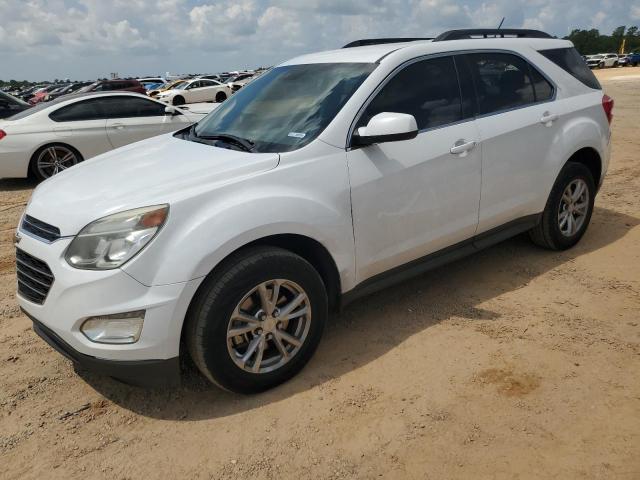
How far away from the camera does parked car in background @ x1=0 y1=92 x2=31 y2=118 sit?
983 cm

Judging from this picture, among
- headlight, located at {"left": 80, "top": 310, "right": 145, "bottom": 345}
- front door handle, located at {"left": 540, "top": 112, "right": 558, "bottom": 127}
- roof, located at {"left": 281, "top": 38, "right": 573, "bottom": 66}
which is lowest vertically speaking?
headlight, located at {"left": 80, "top": 310, "right": 145, "bottom": 345}

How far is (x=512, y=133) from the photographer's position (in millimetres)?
3977

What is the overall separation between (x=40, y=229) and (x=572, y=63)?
4.30 meters

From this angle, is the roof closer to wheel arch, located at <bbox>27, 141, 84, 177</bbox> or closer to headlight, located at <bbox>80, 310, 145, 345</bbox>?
headlight, located at <bbox>80, 310, 145, 345</bbox>

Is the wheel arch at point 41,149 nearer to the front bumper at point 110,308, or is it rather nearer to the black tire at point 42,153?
the black tire at point 42,153

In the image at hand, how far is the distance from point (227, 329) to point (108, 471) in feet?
2.73

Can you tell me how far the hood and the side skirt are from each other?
3.21 feet

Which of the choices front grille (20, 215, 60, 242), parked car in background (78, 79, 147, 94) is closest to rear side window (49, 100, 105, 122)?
front grille (20, 215, 60, 242)

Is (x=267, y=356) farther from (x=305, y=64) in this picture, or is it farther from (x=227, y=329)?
(x=305, y=64)

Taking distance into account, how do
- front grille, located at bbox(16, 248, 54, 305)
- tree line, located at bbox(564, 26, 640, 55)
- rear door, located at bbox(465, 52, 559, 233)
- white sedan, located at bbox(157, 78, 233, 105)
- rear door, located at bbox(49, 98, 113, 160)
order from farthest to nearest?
tree line, located at bbox(564, 26, 640, 55)
white sedan, located at bbox(157, 78, 233, 105)
rear door, located at bbox(49, 98, 113, 160)
rear door, located at bbox(465, 52, 559, 233)
front grille, located at bbox(16, 248, 54, 305)

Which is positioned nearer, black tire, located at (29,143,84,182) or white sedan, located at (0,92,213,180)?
white sedan, located at (0,92,213,180)

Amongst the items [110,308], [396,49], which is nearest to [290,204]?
[110,308]

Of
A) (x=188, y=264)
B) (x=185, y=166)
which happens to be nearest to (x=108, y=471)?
(x=188, y=264)

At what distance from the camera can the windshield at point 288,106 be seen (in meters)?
3.22
